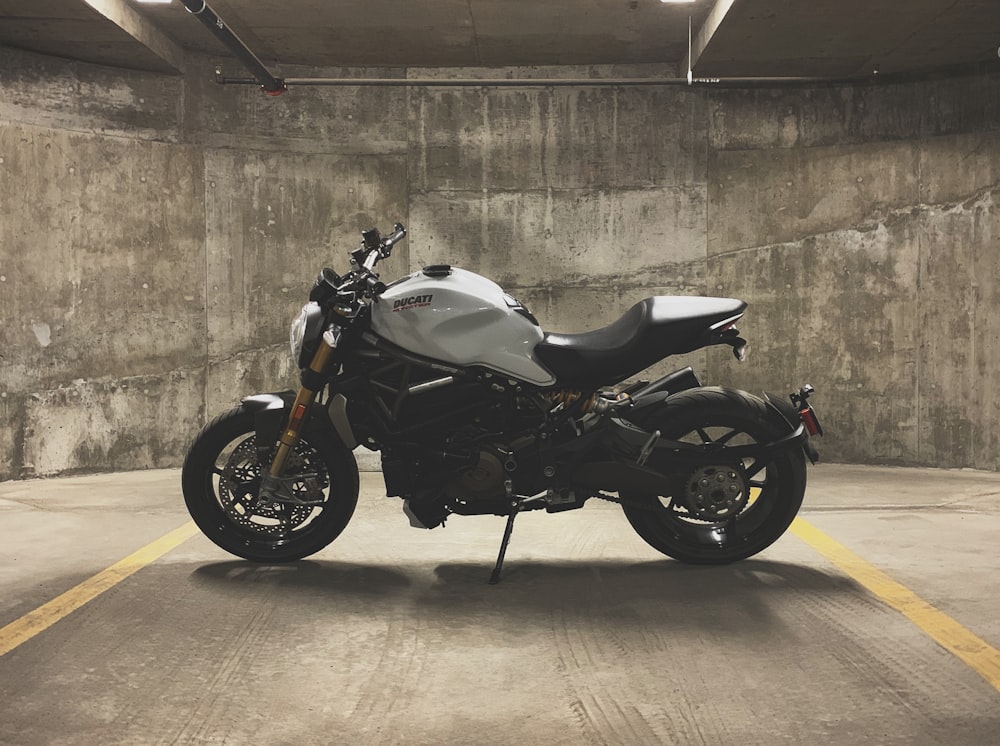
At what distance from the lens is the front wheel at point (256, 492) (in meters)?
3.76

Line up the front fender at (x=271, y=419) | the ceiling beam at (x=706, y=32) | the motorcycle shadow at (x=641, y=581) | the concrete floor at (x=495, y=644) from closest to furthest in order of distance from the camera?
the concrete floor at (x=495, y=644) < the motorcycle shadow at (x=641, y=581) < the front fender at (x=271, y=419) < the ceiling beam at (x=706, y=32)

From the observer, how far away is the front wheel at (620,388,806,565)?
361cm

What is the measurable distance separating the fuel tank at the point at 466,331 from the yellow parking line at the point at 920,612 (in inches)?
58.3

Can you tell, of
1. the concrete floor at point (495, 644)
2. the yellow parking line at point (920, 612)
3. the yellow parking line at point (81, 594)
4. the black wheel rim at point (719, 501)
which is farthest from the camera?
the black wheel rim at point (719, 501)

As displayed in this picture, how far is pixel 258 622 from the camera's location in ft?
10.1

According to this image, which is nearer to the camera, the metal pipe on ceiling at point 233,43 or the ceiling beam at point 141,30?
the metal pipe on ceiling at point 233,43

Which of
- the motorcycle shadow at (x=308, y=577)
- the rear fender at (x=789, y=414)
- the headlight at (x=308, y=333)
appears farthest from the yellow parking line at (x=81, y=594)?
the rear fender at (x=789, y=414)

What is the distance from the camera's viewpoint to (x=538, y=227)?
7.18 metres

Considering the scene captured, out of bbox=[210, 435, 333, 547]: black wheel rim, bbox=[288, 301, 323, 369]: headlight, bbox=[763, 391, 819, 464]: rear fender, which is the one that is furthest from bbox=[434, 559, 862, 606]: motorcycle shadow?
bbox=[288, 301, 323, 369]: headlight

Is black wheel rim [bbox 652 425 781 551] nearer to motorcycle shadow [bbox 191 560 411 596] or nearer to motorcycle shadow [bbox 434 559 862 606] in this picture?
motorcycle shadow [bbox 434 559 862 606]

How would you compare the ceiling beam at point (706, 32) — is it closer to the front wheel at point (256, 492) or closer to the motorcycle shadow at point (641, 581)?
the motorcycle shadow at point (641, 581)

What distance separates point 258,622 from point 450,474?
36.9 inches

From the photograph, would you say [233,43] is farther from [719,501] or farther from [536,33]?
[719,501]

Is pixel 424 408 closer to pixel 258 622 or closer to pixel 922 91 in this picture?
pixel 258 622
